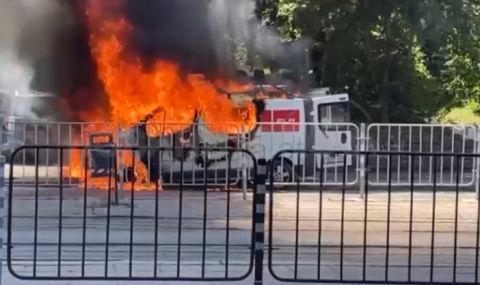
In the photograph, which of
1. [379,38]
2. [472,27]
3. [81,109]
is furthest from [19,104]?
[472,27]

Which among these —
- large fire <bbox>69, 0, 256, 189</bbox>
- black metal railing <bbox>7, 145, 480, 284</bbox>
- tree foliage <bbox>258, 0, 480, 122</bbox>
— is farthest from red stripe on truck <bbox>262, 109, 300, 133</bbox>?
tree foliage <bbox>258, 0, 480, 122</bbox>

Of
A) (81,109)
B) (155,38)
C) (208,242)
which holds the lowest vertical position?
(208,242)

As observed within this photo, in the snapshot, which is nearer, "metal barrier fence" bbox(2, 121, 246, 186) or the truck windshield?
"metal barrier fence" bbox(2, 121, 246, 186)

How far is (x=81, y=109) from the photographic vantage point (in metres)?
20.1

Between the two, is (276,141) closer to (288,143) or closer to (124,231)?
(288,143)

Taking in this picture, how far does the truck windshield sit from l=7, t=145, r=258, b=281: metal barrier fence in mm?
A: 5426

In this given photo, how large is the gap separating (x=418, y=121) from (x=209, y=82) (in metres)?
9.26

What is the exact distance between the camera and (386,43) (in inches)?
1023

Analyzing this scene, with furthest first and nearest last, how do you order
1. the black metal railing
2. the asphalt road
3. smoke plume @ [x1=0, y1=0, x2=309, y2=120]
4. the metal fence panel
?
smoke plume @ [x1=0, y1=0, x2=309, y2=120], the metal fence panel, the asphalt road, the black metal railing

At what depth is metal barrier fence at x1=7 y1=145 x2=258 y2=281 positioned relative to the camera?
327 inches

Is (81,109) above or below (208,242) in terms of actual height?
above

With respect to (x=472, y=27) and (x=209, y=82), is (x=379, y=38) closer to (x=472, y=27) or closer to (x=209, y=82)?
(x=472, y=27)

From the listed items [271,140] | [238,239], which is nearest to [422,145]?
[271,140]

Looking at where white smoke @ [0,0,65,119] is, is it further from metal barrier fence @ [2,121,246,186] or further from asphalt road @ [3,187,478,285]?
asphalt road @ [3,187,478,285]
